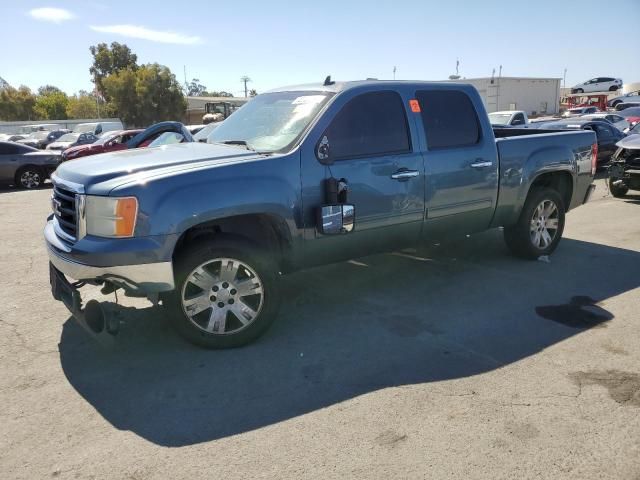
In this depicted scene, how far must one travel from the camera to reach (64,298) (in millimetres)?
4141

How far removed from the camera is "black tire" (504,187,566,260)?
20.1ft

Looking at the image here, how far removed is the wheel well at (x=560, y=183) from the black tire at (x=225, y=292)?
12.6 ft

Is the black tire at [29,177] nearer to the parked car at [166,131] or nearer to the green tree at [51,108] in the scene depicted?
the parked car at [166,131]

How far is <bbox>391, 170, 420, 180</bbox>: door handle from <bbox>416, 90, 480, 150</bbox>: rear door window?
351 mm

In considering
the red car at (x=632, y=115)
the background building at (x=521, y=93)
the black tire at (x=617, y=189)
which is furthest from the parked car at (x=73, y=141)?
the background building at (x=521, y=93)

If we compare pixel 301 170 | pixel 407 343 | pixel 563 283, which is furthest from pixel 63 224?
pixel 563 283

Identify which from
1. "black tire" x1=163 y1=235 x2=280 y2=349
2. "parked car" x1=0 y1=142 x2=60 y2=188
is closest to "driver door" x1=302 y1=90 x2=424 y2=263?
"black tire" x1=163 y1=235 x2=280 y2=349

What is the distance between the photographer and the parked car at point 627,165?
32.8ft

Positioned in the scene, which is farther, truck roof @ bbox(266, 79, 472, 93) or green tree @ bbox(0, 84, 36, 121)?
green tree @ bbox(0, 84, 36, 121)

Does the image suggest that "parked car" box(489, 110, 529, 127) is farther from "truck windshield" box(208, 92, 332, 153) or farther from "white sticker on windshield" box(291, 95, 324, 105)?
"white sticker on windshield" box(291, 95, 324, 105)

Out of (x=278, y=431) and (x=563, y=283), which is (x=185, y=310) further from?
(x=563, y=283)

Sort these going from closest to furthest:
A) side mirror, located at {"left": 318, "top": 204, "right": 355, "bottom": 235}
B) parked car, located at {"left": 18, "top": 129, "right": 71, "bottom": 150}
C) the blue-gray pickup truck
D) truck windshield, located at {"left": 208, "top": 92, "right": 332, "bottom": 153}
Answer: the blue-gray pickup truck
side mirror, located at {"left": 318, "top": 204, "right": 355, "bottom": 235}
truck windshield, located at {"left": 208, "top": 92, "right": 332, "bottom": 153}
parked car, located at {"left": 18, "top": 129, "right": 71, "bottom": 150}

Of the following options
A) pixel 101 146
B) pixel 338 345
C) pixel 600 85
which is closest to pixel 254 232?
pixel 338 345

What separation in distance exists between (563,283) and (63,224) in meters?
4.79
